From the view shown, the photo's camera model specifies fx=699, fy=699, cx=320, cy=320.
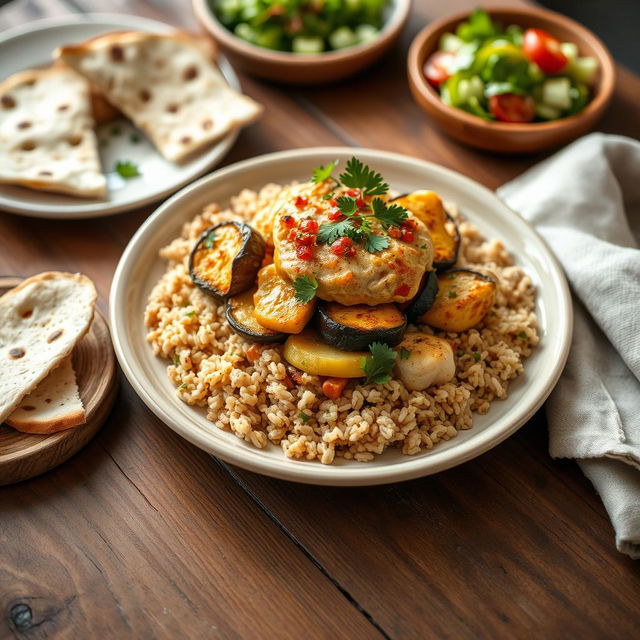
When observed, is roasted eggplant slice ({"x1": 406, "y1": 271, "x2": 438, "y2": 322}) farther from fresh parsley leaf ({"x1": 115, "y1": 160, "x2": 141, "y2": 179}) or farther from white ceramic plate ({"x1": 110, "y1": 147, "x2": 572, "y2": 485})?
fresh parsley leaf ({"x1": 115, "y1": 160, "x2": 141, "y2": 179})

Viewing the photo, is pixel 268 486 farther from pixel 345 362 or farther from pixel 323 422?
pixel 345 362

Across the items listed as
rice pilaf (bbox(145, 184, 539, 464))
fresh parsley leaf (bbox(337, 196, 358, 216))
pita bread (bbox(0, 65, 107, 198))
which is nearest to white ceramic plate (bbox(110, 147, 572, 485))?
rice pilaf (bbox(145, 184, 539, 464))

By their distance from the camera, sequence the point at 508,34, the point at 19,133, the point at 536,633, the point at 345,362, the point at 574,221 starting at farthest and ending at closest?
the point at 508,34 < the point at 19,133 < the point at 574,221 < the point at 345,362 < the point at 536,633

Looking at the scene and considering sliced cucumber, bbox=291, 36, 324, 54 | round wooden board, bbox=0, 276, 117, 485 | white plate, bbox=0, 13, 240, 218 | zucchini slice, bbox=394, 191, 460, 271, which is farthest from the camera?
sliced cucumber, bbox=291, 36, 324, 54

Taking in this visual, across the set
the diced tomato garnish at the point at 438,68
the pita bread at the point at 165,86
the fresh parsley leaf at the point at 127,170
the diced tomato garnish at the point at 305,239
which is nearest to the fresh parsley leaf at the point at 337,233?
the diced tomato garnish at the point at 305,239

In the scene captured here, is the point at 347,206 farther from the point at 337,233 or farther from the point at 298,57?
the point at 298,57

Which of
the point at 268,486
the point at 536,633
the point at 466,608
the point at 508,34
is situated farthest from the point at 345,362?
the point at 508,34
